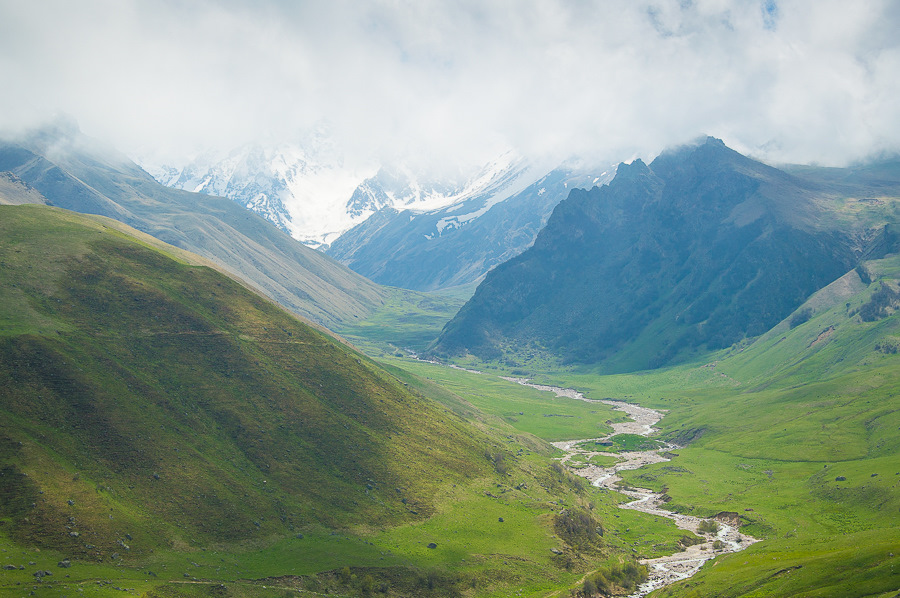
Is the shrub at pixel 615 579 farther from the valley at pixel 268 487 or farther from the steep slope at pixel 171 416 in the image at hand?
the steep slope at pixel 171 416

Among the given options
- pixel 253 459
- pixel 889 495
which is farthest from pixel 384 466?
pixel 889 495

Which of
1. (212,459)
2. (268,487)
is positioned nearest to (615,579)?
(268,487)

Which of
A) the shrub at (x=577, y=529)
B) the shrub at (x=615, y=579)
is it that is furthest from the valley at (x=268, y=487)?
the shrub at (x=577, y=529)

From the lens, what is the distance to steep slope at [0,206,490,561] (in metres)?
110

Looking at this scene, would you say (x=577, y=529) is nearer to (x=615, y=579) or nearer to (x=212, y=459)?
(x=615, y=579)

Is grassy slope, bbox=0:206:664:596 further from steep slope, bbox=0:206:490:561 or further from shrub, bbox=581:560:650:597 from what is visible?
shrub, bbox=581:560:650:597

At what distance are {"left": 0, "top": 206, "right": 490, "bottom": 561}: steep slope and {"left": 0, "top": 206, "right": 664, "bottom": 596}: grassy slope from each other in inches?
17.1

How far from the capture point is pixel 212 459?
132 meters

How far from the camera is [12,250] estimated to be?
520ft

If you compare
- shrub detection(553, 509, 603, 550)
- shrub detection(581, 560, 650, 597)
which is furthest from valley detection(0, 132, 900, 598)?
shrub detection(553, 509, 603, 550)

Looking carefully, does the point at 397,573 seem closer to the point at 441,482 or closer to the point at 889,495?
the point at 441,482

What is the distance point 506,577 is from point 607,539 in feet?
→ 120

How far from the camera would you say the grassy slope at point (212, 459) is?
106 metres

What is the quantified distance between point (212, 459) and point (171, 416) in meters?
13.0
